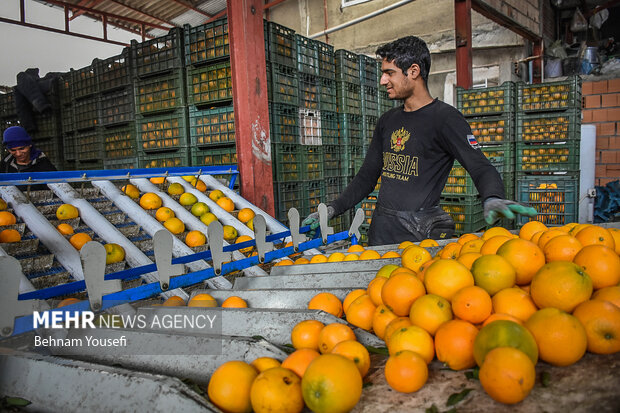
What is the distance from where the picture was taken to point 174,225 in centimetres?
270

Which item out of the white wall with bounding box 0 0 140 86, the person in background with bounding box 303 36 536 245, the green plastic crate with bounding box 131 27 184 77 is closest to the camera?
the person in background with bounding box 303 36 536 245

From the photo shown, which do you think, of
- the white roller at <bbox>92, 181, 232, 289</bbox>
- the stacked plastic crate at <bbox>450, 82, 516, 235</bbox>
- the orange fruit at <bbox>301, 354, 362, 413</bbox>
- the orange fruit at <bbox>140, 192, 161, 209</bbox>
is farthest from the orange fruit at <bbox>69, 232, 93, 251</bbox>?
the stacked plastic crate at <bbox>450, 82, 516, 235</bbox>

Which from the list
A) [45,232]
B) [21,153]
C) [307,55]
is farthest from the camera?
[307,55]

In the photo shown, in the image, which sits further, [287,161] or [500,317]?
[287,161]

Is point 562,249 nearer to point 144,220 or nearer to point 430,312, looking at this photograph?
point 430,312

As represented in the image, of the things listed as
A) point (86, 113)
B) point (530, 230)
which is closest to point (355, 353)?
point (530, 230)

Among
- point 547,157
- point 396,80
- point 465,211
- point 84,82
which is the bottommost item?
point 465,211

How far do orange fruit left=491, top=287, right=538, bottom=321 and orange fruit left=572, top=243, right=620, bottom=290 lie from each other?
183 mm

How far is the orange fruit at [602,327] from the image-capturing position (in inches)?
34.6

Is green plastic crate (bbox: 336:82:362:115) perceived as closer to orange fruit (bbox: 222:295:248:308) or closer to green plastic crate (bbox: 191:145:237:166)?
green plastic crate (bbox: 191:145:237:166)

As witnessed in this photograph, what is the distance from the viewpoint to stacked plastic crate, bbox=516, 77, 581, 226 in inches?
246

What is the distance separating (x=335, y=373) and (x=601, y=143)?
418 inches

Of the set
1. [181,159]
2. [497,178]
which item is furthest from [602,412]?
[181,159]

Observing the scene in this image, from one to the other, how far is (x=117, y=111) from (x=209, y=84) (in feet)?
7.87
